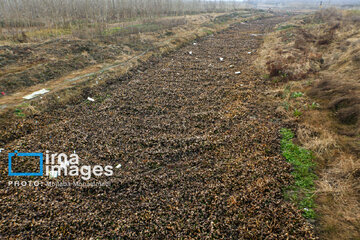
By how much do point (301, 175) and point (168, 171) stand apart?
13.2 ft

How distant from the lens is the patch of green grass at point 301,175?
4926 mm

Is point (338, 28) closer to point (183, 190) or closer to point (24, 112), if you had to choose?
point (183, 190)

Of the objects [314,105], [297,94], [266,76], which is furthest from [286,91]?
[266,76]

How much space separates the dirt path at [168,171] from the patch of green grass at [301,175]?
27cm

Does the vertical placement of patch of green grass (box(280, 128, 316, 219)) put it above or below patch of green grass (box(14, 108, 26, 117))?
below

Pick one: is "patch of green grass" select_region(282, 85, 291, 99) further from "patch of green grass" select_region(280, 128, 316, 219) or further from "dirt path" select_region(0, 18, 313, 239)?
"patch of green grass" select_region(280, 128, 316, 219)

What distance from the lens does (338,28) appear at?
1836 cm

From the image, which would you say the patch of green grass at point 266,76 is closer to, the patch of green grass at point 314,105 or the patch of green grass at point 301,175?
the patch of green grass at point 314,105

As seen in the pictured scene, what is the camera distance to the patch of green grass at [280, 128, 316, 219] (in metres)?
4.93

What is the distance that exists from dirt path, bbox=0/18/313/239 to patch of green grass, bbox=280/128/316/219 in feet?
0.89

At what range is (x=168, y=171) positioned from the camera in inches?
243

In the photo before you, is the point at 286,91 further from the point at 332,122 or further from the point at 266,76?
the point at 332,122

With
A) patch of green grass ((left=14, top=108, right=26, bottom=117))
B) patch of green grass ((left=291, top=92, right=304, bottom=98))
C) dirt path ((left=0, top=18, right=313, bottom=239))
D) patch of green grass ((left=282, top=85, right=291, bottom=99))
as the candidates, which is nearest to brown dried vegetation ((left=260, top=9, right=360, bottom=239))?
patch of green grass ((left=282, top=85, right=291, bottom=99))

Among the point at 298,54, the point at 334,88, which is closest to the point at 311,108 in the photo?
the point at 334,88
